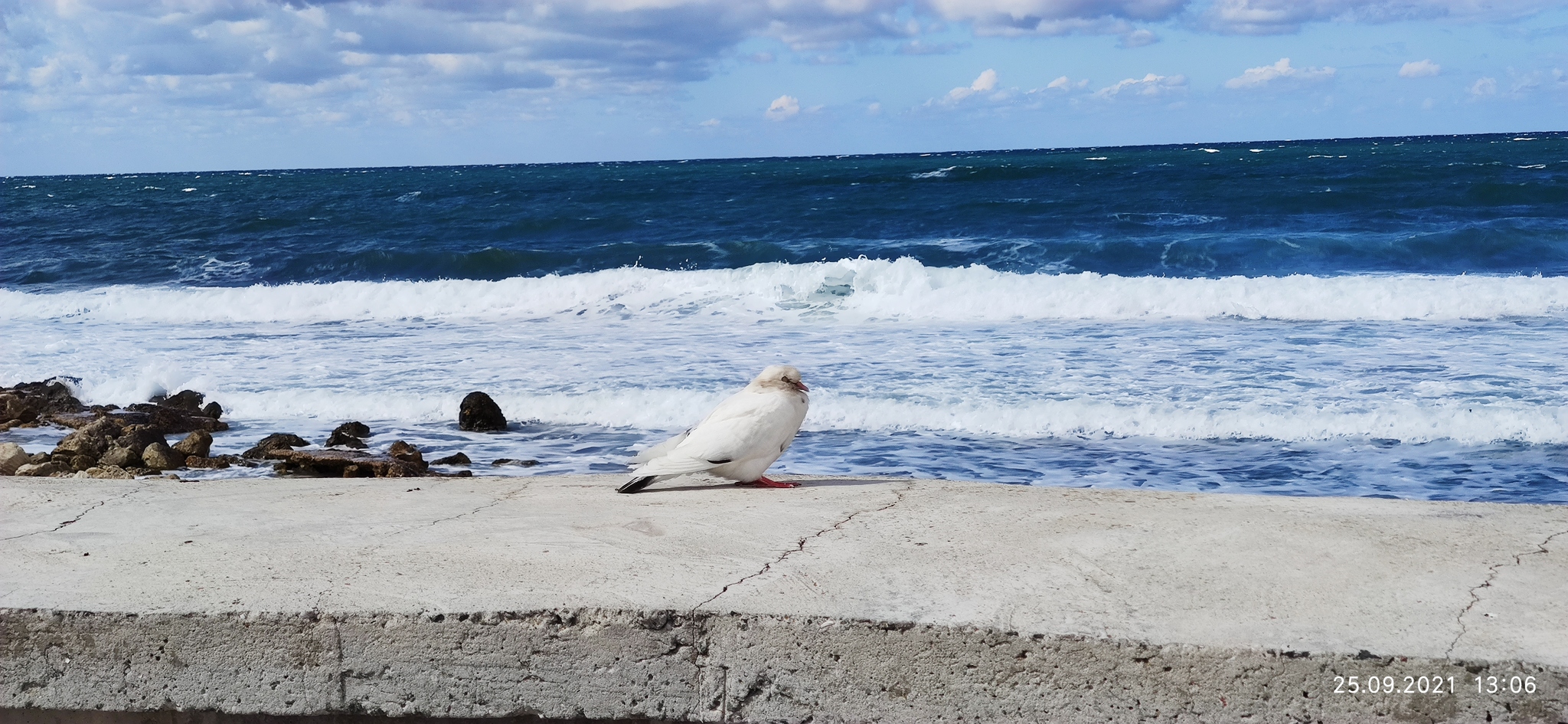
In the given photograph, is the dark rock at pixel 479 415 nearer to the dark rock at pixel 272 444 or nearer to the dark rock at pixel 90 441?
the dark rock at pixel 272 444

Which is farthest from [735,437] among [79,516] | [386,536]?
[79,516]

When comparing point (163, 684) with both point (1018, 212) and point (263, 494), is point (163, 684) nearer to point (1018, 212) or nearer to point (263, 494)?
point (263, 494)

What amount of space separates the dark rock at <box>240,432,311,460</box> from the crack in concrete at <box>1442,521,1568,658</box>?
5.70 meters

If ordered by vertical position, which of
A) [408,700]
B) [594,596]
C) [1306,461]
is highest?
[594,596]

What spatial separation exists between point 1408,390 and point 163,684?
7181 mm

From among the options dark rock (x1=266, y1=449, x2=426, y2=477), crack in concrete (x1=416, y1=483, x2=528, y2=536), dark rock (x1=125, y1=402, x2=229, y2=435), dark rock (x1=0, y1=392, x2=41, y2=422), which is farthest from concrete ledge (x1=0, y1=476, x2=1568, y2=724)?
dark rock (x1=0, y1=392, x2=41, y2=422)

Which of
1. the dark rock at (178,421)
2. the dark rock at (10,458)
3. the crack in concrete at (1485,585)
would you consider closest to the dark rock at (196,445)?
the dark rock at (10,458)

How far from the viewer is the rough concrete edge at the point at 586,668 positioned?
7.41ft

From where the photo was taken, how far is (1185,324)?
11.3m

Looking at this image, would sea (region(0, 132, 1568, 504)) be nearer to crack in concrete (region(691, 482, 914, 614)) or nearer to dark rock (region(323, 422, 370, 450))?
dark rock (region(323, 422, 370, 450))

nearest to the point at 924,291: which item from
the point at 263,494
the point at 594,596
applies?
the point at 263,494

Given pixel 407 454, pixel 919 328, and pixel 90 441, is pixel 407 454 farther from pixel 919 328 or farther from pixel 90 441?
pixel 919 328

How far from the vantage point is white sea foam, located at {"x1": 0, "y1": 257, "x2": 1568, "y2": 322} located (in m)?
12.0

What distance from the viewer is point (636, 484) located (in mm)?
3699
